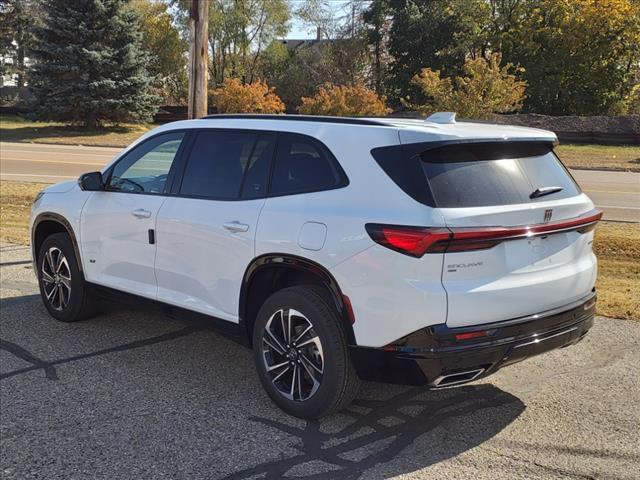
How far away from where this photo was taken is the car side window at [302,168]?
3.91 meters

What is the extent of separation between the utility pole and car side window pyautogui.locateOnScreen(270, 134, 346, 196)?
15.5 ft

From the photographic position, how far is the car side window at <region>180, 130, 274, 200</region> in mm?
4336

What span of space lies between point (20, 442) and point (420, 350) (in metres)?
2.31

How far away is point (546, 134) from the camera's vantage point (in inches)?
166

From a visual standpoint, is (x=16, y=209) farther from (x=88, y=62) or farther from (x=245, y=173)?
(x=88, y=62)

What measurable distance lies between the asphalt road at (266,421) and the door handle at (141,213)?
1090mm

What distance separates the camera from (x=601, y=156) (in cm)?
2483

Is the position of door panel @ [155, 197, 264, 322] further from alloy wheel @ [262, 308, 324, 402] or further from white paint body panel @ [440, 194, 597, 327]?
white paint body panel @ [440, 194, 597, 327]

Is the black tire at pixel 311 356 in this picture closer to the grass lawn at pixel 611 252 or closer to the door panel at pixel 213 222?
the door panel at pixel 213 222

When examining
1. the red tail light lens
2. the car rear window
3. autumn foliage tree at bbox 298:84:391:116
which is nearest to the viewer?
the red tail light lens

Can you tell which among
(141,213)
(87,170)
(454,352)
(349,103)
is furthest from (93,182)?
(349,103)

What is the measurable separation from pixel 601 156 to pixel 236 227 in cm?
2367

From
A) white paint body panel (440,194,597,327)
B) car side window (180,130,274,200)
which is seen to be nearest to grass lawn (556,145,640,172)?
white paint body panel (440,194,597,327)

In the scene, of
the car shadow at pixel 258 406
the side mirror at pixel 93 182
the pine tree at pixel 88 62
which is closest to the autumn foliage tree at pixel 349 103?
the pine tree at pixel 88 62
